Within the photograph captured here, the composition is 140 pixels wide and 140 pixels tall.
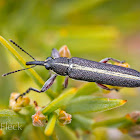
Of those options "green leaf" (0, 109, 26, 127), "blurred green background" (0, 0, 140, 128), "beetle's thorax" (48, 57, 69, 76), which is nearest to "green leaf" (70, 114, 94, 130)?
"green leaf" (0, 109, 26, 127)

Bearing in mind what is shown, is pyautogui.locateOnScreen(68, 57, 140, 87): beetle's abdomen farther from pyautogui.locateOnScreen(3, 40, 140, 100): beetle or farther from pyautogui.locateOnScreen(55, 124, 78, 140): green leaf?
pyautogui.locateOnScreen(55, 124, 78, 140): green leaf

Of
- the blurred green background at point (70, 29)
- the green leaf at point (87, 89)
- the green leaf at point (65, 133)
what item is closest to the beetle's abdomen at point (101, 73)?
the blurred green background at point (70, 29)

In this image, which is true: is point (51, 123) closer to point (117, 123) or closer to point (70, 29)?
point (117, 123)

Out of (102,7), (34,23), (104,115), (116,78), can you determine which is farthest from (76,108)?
(102,7)

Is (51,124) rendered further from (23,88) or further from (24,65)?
(23,88)

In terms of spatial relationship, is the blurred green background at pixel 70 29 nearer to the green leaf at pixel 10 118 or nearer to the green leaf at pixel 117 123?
the green leaf at pixel 117 123
